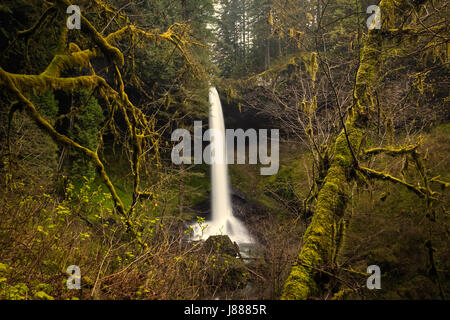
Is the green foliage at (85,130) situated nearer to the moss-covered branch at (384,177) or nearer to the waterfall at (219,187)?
the waterfall at (219,187)

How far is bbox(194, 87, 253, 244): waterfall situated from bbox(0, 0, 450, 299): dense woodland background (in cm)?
97

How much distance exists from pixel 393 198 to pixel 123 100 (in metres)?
8.87

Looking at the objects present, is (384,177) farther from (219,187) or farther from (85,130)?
(219,187)

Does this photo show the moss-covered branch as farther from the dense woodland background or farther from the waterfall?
the waterfall

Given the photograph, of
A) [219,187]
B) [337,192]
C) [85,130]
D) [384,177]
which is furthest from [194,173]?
[219,187]

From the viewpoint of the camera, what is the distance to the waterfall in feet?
53.3

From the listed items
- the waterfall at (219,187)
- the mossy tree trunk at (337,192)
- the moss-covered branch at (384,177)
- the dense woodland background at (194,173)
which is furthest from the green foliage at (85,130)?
the moss-covered branch at (384,177)

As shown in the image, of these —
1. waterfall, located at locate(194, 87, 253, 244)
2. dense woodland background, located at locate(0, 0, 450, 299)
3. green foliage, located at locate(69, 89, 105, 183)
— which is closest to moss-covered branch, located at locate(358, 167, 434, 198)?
dense woodland background, located at locate(0, 0, 450, 299)

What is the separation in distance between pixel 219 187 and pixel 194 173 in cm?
906

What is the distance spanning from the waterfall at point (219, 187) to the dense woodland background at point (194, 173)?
0.97 metres

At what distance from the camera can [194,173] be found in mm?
9469

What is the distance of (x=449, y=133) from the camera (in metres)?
10.5
